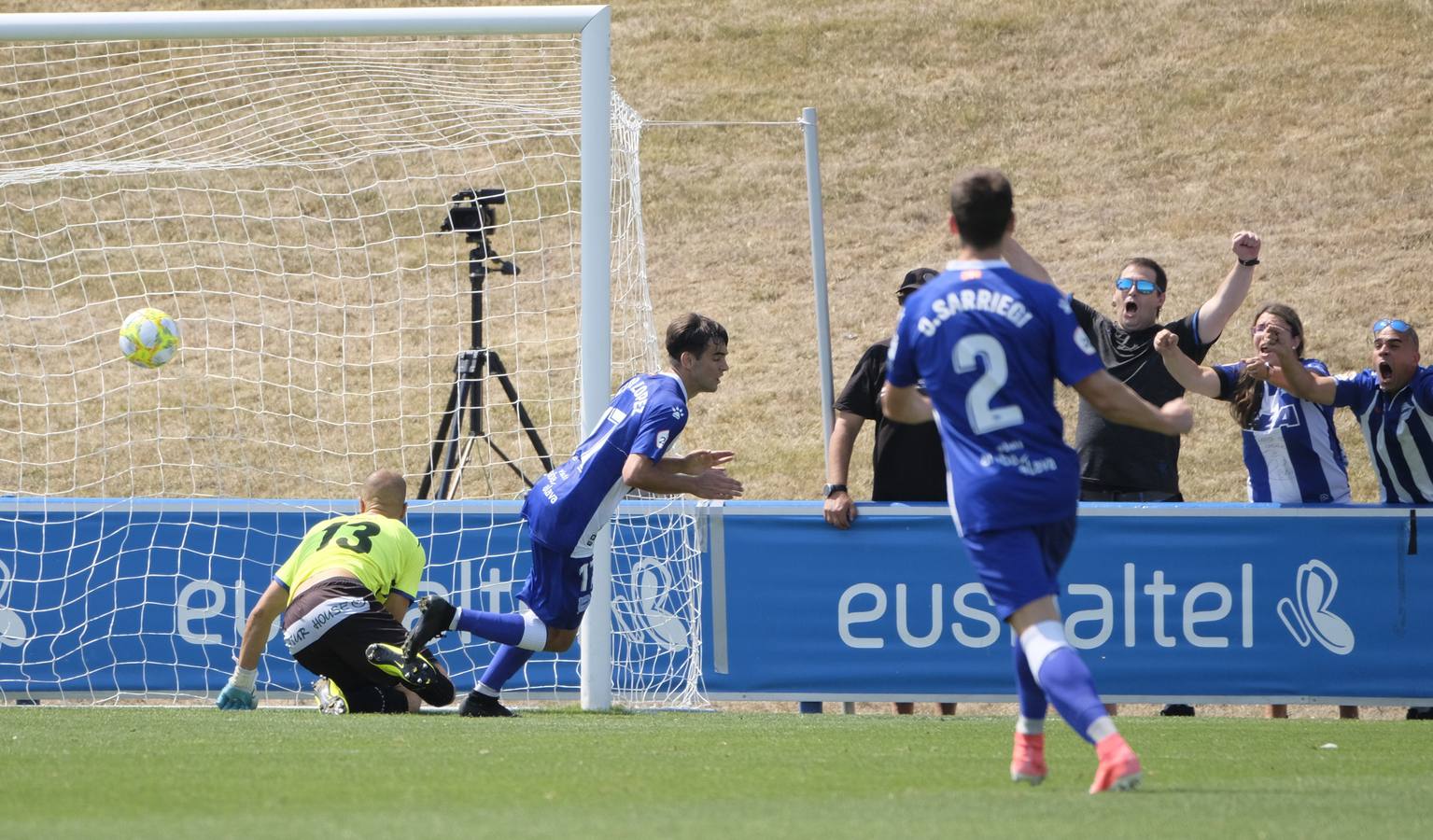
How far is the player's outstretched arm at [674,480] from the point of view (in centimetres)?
690

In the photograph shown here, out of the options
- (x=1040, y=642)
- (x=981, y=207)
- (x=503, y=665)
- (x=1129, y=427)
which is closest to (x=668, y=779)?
(x=1040, y=642)

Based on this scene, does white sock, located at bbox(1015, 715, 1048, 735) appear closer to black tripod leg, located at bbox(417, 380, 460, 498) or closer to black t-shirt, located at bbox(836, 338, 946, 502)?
black t-shirt, located at bbox(836, 338, 946, 502)

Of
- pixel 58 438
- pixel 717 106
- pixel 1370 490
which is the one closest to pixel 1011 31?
pixel 717 106

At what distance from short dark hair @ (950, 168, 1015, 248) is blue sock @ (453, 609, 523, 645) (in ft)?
11.2

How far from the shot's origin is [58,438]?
1686cm

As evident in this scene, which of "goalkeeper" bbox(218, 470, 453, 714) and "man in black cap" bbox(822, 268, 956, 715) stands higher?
"man in black cap" bbox(822, 268, 956, 715)

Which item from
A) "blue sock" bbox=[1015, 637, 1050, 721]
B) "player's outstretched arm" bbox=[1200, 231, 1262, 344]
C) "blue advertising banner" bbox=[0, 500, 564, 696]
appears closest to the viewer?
"blue sock" bbox=[1015, 637, 1050, 721]

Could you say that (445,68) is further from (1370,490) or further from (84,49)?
(84,49)

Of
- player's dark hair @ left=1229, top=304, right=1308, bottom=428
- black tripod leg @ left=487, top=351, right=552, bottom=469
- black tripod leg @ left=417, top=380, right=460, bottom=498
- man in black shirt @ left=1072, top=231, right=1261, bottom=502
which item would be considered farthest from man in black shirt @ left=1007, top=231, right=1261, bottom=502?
black tripod leg @ left=417, top=380, right=460, bottom=498

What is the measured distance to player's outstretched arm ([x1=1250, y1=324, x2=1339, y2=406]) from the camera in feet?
26.2

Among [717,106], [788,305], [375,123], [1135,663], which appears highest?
[717,106]

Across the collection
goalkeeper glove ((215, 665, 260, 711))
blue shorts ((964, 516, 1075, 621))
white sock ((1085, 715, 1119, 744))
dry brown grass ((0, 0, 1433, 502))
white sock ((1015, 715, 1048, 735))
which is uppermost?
dry brown grass ((0, 0, 1433, 502))

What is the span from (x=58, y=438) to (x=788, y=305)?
8.62 metres

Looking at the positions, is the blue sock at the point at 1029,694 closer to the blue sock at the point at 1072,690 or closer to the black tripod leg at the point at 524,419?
the blue sock at the point at 1072,690
